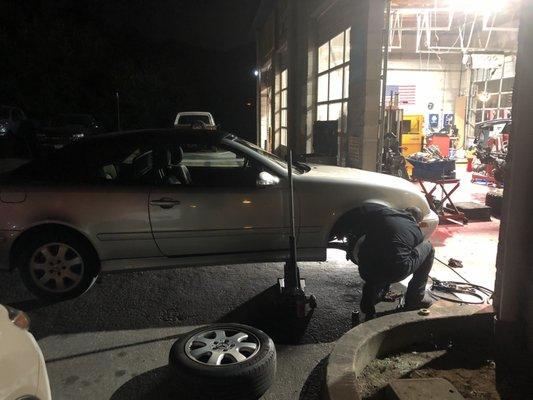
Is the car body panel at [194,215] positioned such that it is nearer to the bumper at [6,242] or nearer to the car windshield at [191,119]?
the bumper at [6,242]

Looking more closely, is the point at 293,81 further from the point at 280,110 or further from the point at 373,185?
the point at 373,185

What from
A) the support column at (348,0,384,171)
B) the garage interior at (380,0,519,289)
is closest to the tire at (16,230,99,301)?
the garage interior at (380,0,519,289)

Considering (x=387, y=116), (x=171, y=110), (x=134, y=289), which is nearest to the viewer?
(x=134, y=289)

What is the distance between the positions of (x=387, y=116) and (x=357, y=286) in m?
6.78

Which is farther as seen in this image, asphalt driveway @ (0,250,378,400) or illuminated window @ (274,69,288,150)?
illuminated window @ (274,69,288,150)

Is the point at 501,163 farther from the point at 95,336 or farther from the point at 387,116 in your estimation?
the point at 95,336

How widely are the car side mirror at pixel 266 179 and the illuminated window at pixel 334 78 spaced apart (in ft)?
19.3

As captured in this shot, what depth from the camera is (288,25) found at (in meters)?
13.6

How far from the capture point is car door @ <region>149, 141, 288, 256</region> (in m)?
4.54

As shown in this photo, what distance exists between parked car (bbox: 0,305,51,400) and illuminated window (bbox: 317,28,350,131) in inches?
345

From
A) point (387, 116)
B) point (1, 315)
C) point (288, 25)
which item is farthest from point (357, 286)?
point (288, 25)

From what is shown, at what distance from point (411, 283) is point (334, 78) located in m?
7.96

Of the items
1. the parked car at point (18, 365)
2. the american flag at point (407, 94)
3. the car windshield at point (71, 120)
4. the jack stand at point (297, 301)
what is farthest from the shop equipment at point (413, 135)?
the car windshield at point (71, 120)

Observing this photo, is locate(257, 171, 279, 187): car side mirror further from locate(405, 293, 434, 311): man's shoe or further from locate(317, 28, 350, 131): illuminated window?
locate(317, 28, 350, 131): illuminated window
